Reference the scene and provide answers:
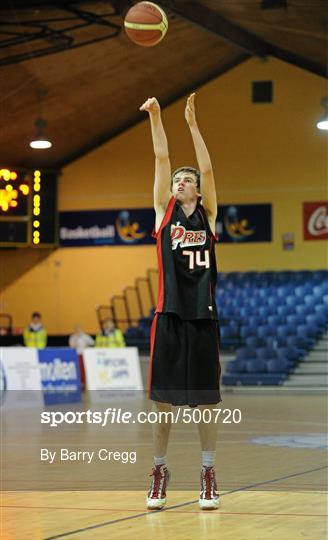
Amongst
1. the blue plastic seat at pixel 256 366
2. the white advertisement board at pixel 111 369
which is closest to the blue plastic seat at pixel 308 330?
the blue plastic seat at pixel 256 366

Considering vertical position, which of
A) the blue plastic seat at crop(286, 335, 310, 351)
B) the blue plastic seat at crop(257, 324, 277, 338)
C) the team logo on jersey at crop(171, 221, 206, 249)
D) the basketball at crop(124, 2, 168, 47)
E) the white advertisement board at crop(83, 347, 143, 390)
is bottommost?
the white advertisement board at crop(83, 347, 143, 390)

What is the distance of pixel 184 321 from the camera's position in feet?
19.8

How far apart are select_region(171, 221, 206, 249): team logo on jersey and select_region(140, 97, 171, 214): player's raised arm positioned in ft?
0.69

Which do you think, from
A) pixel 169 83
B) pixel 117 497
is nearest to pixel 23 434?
pixel 117 497

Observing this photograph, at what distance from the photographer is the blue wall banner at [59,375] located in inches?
692

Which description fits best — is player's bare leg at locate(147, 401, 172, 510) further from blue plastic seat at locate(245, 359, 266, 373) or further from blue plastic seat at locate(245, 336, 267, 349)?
blue plastic seat at locate(245, 336, 267, 349)

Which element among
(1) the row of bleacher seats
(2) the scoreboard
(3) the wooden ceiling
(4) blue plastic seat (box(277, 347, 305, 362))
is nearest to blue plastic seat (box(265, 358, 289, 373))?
(1) the row of bleacher seats

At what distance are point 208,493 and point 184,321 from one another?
106 centimetres

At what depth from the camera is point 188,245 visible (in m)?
6.09

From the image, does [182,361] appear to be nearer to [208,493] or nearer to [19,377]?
[208,493]

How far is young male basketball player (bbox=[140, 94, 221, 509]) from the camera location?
5.95 meters

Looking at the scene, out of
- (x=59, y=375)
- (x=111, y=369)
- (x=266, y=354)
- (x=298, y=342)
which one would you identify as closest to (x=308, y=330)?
(x=298, y=342)

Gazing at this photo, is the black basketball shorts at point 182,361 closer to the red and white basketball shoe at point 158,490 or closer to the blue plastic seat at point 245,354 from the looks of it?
the red and white basketball shoe at point 158,490

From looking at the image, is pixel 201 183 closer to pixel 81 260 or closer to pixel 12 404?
pixel 12 404
